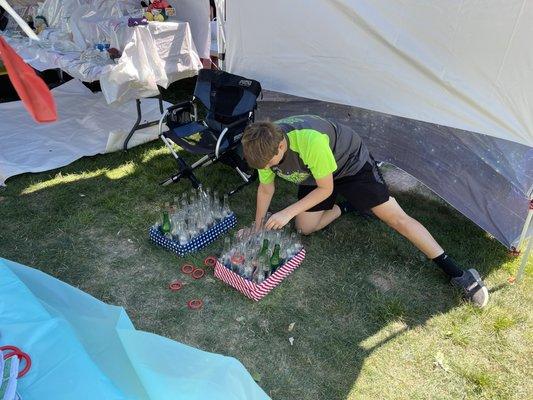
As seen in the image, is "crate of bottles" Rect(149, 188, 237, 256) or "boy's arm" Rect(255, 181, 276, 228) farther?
"crate of bottles" Rect(149, 188, 237, 256)

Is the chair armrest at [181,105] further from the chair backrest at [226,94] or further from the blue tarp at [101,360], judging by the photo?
the blue tarp at [101,360]

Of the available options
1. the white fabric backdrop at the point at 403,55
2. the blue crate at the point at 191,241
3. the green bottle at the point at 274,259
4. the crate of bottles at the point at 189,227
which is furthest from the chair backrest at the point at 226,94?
the green bottle at the point at 274,259

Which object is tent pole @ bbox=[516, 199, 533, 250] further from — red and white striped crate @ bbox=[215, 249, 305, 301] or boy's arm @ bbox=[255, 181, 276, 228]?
boy's arm @ bbox=[255, 181, 276, 228]

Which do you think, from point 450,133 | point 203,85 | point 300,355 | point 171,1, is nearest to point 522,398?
point 300,355

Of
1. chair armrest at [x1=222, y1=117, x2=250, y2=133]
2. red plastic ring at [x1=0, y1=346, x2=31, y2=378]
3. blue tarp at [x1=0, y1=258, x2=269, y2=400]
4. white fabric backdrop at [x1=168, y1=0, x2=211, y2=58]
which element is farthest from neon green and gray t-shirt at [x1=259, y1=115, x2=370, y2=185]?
white fabric backdrop at [x1=168, y1=0, x2=211, y2=58]

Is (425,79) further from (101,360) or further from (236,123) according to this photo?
(101,360)

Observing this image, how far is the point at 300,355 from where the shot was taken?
224cm

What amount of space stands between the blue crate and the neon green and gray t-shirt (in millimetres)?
603

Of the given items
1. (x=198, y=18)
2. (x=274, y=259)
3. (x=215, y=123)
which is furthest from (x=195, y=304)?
(x=198, y=18)

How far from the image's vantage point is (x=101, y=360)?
5.08 feet

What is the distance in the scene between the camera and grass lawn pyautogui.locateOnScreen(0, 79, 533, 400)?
7.15ft

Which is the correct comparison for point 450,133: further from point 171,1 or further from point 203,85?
point 171,1

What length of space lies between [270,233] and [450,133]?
153cm

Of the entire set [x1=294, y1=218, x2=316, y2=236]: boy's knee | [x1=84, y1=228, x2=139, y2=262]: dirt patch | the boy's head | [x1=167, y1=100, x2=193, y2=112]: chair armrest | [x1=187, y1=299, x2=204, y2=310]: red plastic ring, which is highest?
the boy's head
